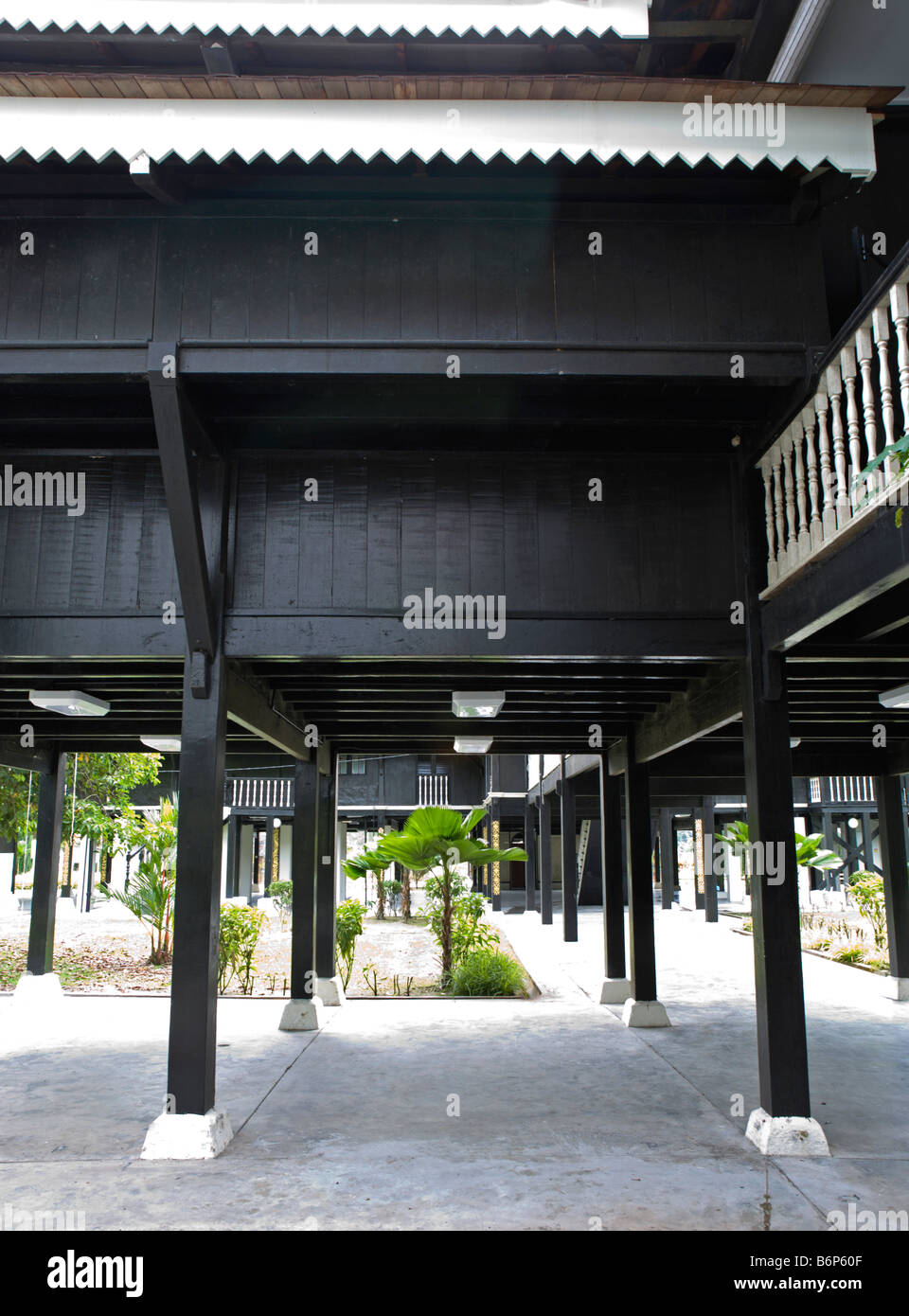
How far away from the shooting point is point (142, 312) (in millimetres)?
5477

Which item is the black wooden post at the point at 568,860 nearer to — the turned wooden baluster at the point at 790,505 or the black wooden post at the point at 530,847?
the black wooden post at the point at 530,847

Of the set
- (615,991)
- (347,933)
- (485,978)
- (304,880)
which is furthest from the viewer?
(347,933)

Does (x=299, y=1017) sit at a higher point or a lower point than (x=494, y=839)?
lower

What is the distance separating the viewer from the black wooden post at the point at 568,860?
17.5 m

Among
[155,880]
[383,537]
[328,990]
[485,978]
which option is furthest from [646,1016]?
[155,880]

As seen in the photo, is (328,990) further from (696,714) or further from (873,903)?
(873,903)

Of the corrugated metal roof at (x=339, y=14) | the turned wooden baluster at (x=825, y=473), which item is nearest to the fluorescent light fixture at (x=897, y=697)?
the turned wooden baluster at (x=825, y=473)

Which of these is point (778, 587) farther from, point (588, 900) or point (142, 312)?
point (588, 900)

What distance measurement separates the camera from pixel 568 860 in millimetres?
18188

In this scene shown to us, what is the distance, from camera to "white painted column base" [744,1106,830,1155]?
18.7ft

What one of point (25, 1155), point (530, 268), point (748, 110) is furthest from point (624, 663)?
point (25, 1155)

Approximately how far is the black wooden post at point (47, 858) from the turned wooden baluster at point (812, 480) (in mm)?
9877

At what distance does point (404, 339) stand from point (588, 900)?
2472 cm

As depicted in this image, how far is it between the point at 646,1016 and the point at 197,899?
6298 mm
